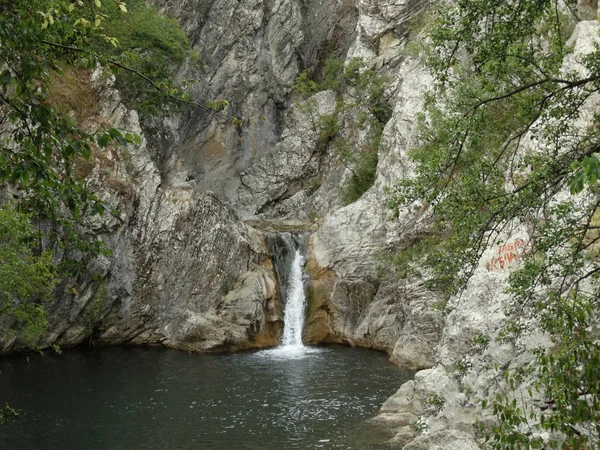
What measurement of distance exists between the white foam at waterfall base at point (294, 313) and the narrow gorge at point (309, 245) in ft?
0.37

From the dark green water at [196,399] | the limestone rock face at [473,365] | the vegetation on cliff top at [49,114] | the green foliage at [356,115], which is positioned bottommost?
the dark green water at [196,399]

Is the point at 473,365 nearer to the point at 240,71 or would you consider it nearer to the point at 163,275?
the point at 163,275

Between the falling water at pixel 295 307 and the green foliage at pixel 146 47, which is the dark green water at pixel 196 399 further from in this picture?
the green foliage at pixel 146 47

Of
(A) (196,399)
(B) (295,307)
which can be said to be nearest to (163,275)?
(B) (295,307)

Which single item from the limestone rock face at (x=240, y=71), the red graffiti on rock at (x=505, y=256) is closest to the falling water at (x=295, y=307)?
the limestone rock face at (x=240, y=71)

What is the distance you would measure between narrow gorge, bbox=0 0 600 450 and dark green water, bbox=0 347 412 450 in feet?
0.47

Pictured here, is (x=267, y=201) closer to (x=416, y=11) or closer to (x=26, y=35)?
(x=416, y=11)

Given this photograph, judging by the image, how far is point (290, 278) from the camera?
3559 centimetres

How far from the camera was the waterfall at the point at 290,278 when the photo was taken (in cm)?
3378

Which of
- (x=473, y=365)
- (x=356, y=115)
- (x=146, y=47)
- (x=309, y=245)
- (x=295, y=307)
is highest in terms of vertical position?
(x=146, y=47)

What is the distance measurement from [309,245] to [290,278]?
2415 mm

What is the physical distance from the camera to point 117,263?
105 feet

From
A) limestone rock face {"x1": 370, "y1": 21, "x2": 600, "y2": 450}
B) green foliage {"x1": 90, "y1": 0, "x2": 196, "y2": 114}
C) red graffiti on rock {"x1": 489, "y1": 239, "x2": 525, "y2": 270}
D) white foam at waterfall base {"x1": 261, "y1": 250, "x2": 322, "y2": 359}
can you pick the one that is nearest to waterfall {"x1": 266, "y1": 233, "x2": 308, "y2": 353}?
white foam at waterfall base {"x1": 261, "y1": 250, "x2": 322, "y2": 359}

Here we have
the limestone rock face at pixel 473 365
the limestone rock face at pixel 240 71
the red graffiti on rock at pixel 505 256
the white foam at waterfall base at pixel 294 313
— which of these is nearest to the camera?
the limestone rock face at pixel 473 365
